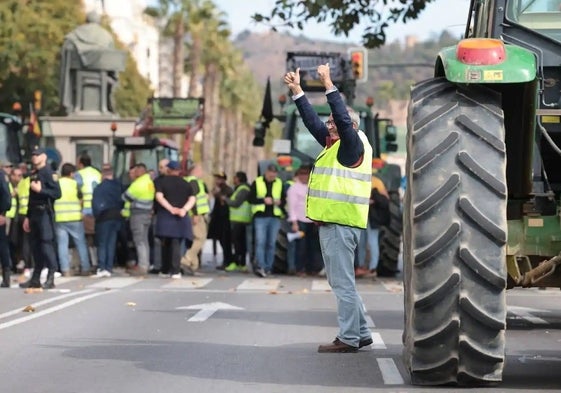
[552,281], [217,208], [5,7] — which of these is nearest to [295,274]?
[217,208]

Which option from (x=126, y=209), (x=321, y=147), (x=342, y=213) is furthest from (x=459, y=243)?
(x=126, y=209)

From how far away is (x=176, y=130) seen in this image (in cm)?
3503

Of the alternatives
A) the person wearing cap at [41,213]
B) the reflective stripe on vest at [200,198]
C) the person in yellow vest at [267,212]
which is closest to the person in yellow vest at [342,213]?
the person wearing cap at [41,213]

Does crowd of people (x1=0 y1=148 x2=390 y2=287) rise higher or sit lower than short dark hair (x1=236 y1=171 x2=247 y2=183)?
lower

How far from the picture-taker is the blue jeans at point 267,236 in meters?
27.5

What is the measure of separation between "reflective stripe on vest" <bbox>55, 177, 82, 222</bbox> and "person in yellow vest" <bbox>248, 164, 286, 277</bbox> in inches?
126

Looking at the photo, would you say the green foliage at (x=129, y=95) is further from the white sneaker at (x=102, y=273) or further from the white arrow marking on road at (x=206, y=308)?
the white arrow marking on road at (x=206, y=308)

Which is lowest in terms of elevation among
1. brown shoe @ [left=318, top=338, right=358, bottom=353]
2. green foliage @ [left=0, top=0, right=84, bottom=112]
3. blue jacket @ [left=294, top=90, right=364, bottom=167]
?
brown shoe @ [left=318, top=338, right=358, bottom=353]

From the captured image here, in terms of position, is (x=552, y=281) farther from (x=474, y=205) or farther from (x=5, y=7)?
(x=5, y=7)

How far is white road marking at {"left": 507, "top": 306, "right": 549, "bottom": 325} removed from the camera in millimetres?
15968

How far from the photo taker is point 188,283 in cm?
2441

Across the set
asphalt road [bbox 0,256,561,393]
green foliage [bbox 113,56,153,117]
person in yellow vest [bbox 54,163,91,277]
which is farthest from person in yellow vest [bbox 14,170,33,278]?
green foliage [bbox 113,56,153,117]

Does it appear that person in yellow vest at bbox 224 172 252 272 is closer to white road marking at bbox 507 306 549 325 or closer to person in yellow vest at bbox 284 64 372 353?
white road marking at bbox 507 306 549 325

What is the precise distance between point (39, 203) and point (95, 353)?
374 inches
